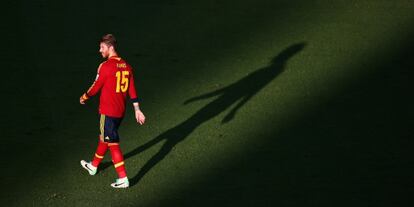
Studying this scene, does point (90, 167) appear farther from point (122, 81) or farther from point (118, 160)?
point (122, 81)

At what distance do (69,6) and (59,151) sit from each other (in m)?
4.89

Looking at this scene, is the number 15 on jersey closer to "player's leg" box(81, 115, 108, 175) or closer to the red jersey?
the red jersey

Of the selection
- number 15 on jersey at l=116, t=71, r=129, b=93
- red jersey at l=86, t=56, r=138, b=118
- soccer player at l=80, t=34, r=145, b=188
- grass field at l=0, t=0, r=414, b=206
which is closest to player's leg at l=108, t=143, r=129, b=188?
soccer player at l=80, t=34, r=145, b=188

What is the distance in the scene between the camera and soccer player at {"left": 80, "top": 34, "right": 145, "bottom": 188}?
9.68 metres

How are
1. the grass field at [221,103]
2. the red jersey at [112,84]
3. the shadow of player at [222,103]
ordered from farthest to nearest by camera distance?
1. the shadow of player at [222,103]
2. the grass field at [221,103]
3. the red jersey at [112,84]

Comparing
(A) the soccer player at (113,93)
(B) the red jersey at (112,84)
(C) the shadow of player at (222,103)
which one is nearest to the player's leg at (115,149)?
(A) the soccer player at (113,93)

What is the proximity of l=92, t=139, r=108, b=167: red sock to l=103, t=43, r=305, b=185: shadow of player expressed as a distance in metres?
0.49

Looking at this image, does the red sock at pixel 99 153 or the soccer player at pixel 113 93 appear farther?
the red sock at pixel 99 153

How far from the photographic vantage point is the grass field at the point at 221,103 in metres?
10.1

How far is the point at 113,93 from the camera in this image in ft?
31.8

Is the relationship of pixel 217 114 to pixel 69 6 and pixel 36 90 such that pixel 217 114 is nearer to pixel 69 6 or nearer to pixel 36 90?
pixel 36 90

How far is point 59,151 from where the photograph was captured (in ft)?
35.4

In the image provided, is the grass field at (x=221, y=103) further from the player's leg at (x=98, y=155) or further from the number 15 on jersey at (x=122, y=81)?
the number 15 on jersey at (x=122, y=81)

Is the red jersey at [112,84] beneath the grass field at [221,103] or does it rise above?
above
